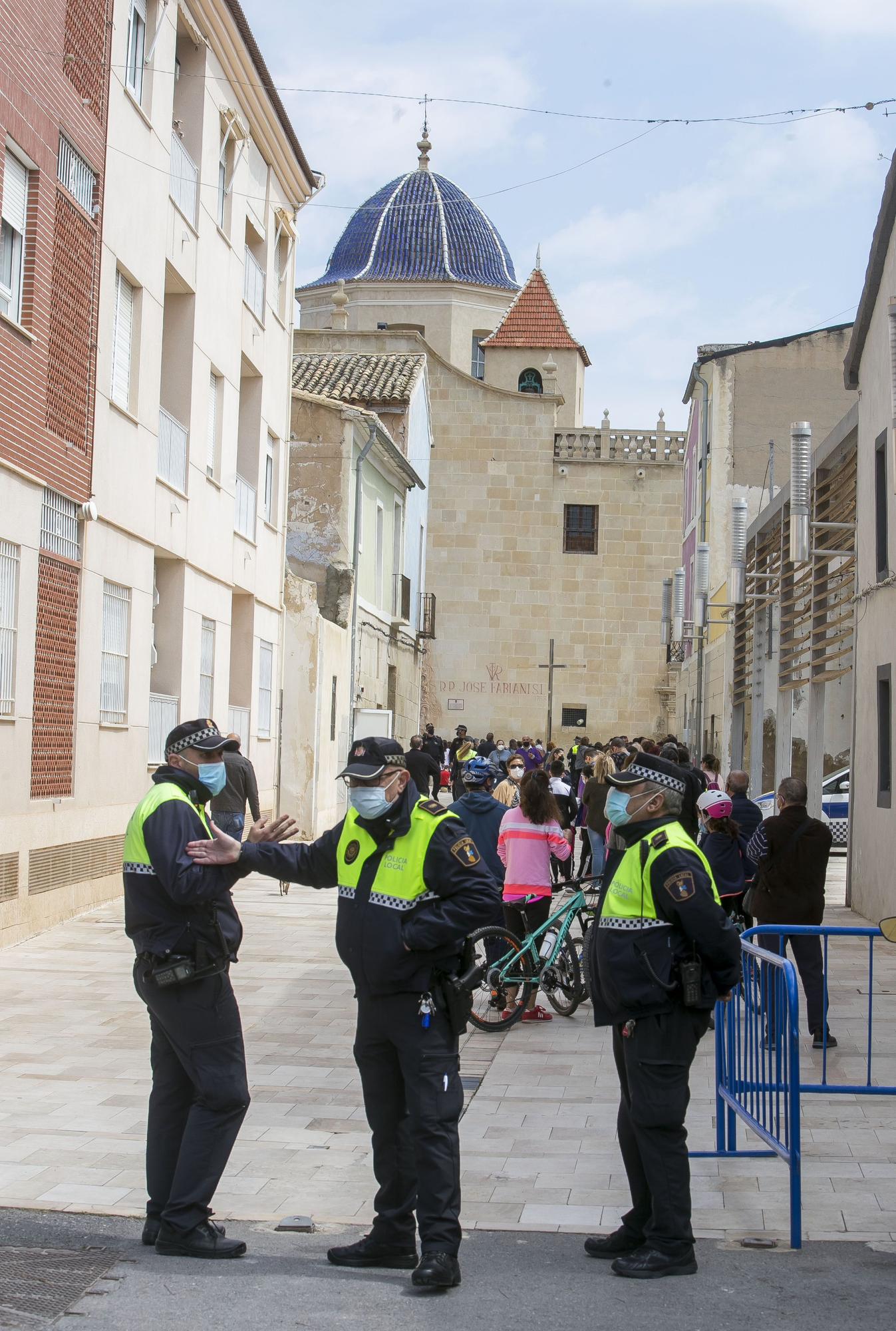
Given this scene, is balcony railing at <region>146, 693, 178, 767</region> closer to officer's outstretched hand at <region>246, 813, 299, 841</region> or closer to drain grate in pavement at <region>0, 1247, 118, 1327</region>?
officer's outstretched hand at <region>246, 813, 299, 841</region>

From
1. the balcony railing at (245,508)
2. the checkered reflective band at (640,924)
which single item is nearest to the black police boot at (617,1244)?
the checkered reflective band at (640,924)

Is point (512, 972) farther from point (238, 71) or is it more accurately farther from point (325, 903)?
point (238, 71)

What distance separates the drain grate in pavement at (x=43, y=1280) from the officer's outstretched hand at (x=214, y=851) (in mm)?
1402

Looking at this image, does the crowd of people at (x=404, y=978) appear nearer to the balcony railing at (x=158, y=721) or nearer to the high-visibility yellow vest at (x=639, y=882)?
the high-visibility yellow vest at (x=639, y=882)

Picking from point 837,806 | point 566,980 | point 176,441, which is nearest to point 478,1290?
point 566,980

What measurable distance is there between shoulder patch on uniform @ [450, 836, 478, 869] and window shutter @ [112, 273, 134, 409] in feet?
35.5

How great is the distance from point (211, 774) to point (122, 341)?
10.9m

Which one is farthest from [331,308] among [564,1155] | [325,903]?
[564,1155]

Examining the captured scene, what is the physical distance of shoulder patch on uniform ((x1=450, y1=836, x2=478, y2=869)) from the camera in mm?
5465

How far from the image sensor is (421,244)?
57.0 m

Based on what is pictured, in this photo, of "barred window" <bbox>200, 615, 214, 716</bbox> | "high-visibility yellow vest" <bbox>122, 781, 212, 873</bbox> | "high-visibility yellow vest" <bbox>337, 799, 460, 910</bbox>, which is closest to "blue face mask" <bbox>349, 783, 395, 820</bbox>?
"high-visibility yellow vest" <bbox>337, 799, 460, 910</bbox>

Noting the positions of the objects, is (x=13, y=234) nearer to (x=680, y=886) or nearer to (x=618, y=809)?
(x=618, y=809)

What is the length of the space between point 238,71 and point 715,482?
59.2ft

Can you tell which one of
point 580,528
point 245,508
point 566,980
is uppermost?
point 580,528
